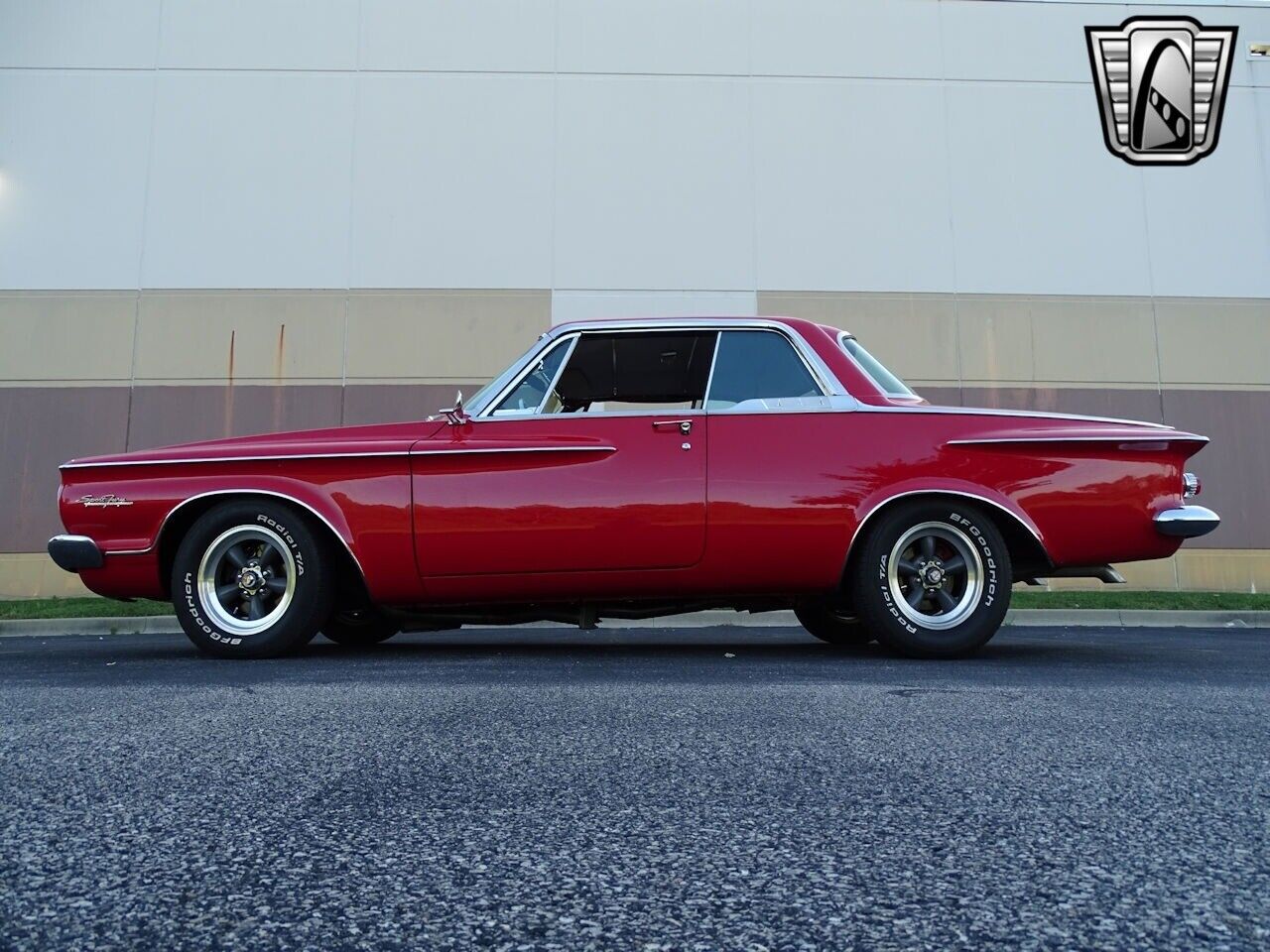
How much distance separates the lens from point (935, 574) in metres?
4.21

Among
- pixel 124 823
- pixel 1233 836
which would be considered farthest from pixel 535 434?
pixel 1233 836

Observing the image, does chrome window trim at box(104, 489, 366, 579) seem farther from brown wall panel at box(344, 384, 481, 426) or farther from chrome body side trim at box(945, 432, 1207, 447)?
brown wall panel at box(344, 384, 481, 426)

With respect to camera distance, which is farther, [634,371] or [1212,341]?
[1212,341]

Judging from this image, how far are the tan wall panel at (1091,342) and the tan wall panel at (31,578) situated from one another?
475 inches

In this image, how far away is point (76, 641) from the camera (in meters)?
6.40

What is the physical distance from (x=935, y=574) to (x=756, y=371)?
1.24 meters

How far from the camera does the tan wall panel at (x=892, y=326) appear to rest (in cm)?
1196

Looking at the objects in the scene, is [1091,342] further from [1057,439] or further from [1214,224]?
[1057,439]

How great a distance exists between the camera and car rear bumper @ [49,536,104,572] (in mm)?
4379

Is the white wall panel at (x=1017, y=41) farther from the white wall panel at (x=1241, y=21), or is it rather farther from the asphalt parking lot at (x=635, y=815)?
the asphalt parking lot at (x=635, y=815)

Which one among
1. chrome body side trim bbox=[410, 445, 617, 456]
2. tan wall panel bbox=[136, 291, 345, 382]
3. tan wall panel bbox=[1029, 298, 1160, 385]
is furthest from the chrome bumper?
tan wall panel bbox=[136, 291, 345, 382]

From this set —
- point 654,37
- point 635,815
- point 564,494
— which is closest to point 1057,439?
point 564,494

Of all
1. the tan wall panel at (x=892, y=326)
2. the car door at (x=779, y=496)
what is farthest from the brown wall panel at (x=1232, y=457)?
the car door at (x=779, y=496)

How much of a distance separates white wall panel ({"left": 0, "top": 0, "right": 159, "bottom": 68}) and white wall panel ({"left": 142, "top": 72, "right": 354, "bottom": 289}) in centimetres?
67
